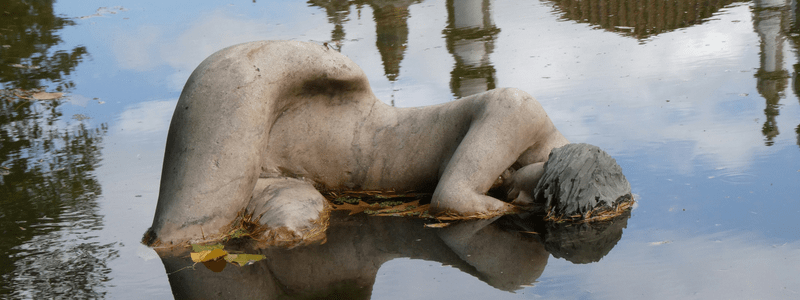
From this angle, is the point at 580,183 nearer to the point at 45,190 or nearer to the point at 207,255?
the point at 207,255

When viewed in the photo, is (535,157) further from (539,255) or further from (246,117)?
(246,117)

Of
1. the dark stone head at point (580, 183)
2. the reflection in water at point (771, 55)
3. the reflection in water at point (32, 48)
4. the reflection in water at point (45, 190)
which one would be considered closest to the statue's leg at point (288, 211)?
the reflection in water at point (45, 190)

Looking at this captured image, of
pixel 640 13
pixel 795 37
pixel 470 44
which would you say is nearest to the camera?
pixel 795 37

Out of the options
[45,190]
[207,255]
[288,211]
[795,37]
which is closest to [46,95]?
[45,190]

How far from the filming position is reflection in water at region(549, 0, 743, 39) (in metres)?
9.02

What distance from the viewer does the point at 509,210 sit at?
3.95m

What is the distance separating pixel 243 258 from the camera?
3.35m

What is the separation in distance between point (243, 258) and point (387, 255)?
0.67 meters

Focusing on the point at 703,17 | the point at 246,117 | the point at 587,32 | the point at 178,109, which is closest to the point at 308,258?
the point at 246,117

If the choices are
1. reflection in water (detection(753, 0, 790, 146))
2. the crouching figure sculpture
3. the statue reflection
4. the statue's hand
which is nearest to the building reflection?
reflection in water (detection(753, 0, 790, 146))

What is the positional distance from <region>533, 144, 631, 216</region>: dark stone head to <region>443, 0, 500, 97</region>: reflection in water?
273 centimetres

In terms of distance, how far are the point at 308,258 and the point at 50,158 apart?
317 cm

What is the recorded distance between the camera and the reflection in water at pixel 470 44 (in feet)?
23.2

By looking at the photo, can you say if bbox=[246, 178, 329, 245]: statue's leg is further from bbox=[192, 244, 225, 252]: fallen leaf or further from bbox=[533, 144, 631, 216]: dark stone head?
bbox=[533, 144, 631, 216]: dark stone head
